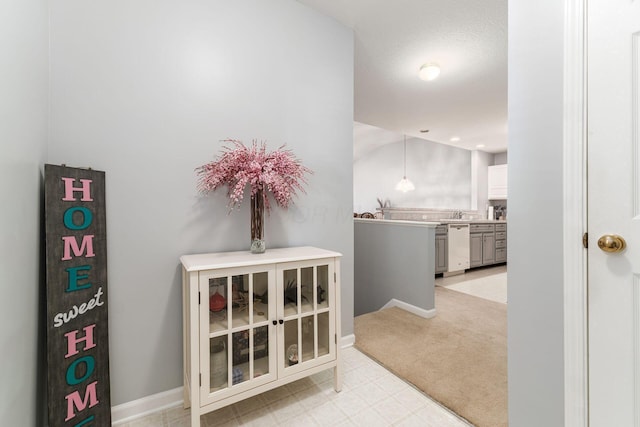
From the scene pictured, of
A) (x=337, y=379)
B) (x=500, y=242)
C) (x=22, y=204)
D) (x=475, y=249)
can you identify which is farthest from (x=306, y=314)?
(x=500, y=242)

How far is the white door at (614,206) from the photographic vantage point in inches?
35.1

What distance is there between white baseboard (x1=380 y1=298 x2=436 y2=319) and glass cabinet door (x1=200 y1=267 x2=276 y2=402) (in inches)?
77.4

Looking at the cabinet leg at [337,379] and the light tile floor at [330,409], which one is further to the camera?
the cabinet leg at [337,379]

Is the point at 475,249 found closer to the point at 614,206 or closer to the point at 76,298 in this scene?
the point at 614,206

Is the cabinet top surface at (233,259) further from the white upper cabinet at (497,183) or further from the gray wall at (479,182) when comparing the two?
the white upper cabinet at (497,183)

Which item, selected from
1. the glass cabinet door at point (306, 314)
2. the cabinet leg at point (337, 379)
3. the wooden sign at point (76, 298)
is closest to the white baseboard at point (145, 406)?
the wooden sign at point (76, 298)

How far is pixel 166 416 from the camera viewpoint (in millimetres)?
1490

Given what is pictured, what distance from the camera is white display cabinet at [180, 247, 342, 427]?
1.29 meters

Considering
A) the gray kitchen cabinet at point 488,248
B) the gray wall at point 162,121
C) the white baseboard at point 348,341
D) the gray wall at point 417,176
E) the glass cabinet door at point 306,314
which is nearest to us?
the gray wall at point 162,121

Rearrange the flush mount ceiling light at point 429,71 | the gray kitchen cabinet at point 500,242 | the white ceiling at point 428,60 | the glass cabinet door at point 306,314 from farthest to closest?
the gray kitchen cabinet at point 500,242
the flush mount ceiling light at point 429,71
the white ceiling at point 428,60
the glass cabinet door at point 306,314

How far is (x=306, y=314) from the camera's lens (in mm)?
1577

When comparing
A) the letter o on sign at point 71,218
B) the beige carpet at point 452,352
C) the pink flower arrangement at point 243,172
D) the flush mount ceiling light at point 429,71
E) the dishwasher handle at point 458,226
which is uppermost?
the flush mount ceiling light at point 429,71

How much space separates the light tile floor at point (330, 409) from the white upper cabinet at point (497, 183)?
20.2ft

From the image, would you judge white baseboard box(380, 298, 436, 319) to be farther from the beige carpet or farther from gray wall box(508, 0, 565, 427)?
gray wall box(508, 0, 565, 427)
